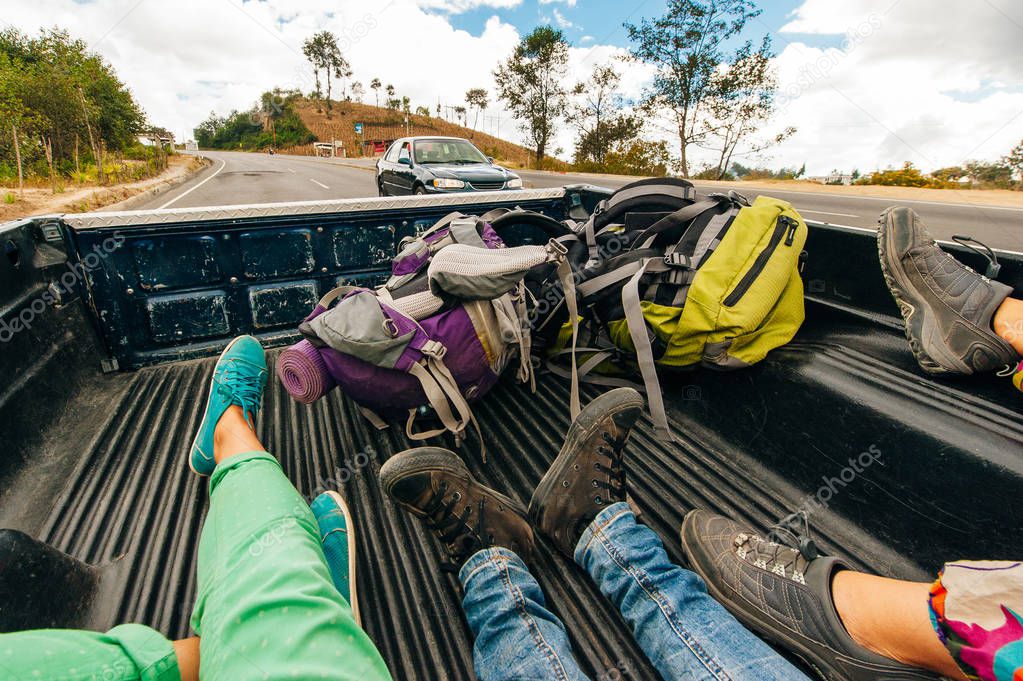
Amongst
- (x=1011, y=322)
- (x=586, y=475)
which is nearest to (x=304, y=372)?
(x=586, y=475)

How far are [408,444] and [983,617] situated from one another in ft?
5.13

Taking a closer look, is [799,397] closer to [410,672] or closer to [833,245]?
[833,245]

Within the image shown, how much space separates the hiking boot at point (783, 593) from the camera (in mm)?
928

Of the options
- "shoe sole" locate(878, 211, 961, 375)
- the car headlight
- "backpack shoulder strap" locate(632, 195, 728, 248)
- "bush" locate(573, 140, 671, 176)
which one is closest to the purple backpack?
"backpack shoulder strap" locate(632, 195, 728, 248)

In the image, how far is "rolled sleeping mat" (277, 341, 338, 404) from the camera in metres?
1.54

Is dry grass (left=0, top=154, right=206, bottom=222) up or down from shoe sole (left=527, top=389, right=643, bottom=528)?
up

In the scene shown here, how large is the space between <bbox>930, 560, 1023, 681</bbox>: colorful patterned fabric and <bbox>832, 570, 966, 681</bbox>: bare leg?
0.11ft

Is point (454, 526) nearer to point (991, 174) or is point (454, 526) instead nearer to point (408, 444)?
point (408, 444)

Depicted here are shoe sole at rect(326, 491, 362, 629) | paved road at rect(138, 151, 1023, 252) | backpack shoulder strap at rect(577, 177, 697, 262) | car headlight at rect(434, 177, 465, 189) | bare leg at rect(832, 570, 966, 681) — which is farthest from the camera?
car headlight at rect(434, 177, 465, 189)

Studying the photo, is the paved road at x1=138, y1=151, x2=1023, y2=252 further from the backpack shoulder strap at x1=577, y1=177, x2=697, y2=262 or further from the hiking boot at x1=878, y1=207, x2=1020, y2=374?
the hiking boot at x1=878, y1=207, x2=1020, y2=374

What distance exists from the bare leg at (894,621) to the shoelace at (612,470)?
522 millimetres

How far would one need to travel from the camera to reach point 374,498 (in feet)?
5.07

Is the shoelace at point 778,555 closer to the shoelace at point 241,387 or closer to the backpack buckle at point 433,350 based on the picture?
the backpack buckle at point 433,350

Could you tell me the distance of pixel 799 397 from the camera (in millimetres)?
1516
